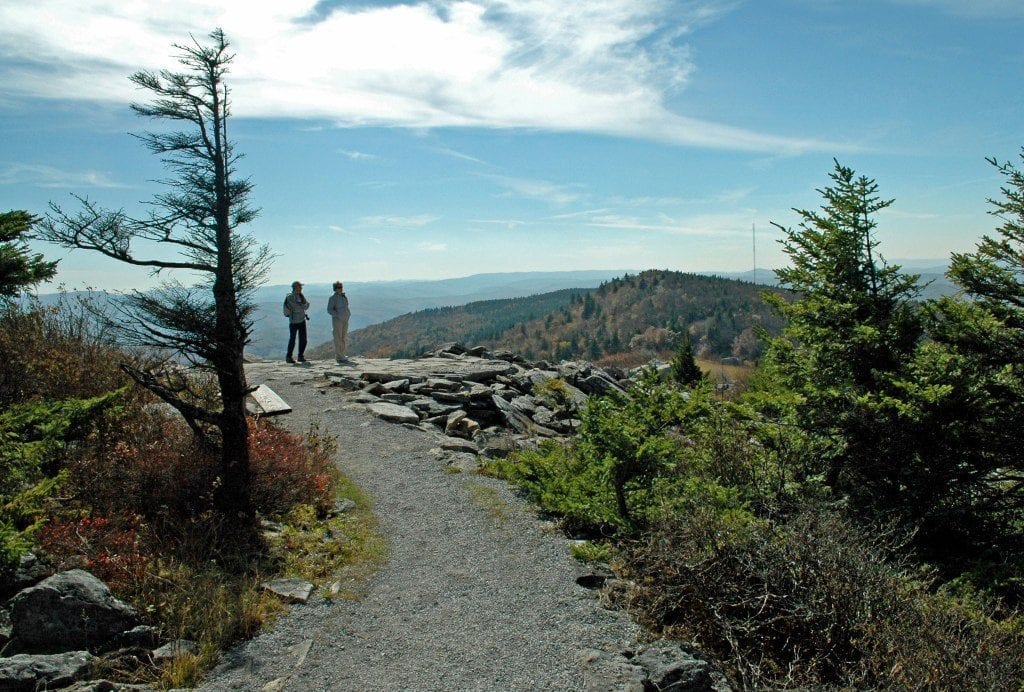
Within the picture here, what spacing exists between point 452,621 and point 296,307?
1355cm

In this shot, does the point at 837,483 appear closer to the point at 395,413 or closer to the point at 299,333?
the point at 395,413

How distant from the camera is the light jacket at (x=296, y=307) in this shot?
56.1 feet

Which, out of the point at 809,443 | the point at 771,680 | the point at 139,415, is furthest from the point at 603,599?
the point at 139,415

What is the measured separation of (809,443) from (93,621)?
28.8ft

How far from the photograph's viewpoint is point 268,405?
12539 mm

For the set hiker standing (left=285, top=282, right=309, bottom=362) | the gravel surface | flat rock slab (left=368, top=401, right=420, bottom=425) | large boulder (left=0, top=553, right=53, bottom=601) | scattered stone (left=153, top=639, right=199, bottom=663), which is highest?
hiker standing (left=285, top=282, right=309, bottom=362)

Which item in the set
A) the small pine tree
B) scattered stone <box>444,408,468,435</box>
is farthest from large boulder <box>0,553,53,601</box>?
the small pine tree

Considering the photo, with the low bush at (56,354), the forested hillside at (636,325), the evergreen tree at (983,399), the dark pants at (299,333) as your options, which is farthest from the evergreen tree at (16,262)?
the forested hillside at (636,325)

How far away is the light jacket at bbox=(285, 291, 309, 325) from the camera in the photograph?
56.1 ft

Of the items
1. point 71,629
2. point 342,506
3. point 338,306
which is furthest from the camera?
point 338,306

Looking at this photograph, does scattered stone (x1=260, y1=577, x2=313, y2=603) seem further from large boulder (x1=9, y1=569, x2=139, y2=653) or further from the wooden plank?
the wooden plank

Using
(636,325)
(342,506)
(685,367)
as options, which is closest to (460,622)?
(342,506)

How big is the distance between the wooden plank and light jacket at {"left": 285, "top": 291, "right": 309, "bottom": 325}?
4.32 meters

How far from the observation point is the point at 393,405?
1355 cm
